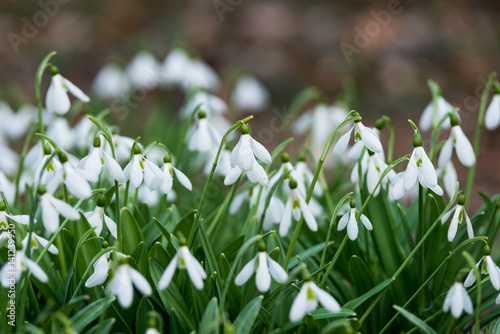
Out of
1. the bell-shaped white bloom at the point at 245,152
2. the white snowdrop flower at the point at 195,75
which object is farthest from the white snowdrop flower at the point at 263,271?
the white snowdrop flower at the point at 195,75

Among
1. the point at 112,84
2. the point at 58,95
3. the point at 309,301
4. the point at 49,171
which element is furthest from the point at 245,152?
the point at 112,84

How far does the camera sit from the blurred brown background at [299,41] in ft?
18.7

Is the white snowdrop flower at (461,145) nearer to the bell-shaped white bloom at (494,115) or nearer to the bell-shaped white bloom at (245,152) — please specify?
the bell-shaped white bloom at (494,115)

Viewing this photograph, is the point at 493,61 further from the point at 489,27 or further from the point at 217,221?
the point at 217,221

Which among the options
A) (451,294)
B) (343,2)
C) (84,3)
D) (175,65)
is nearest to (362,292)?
(451,294)

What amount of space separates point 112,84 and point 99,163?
2362mm

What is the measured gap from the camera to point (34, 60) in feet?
21.1

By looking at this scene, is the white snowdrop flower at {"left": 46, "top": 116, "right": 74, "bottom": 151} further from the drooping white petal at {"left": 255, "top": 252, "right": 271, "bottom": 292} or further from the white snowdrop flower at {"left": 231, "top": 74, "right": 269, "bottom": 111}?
the drooping white petal at {"left": 255, "top": 252, "right": 271, "bottom": 292}

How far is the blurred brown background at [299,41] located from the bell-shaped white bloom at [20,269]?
166 inches

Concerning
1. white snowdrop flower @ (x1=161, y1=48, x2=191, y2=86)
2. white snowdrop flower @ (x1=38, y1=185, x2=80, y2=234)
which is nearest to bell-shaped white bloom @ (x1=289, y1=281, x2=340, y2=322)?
white snowdrop flower @ (x1=38, y1=185, x2=80, y2=234)

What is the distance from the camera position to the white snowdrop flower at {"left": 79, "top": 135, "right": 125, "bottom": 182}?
1.56 metres

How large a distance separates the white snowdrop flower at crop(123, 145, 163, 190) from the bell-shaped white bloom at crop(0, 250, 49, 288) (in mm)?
331

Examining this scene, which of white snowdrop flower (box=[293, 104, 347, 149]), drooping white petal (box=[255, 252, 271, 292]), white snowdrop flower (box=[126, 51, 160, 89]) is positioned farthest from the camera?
white snowdrop flower (box=[126, 51, 160, 89])

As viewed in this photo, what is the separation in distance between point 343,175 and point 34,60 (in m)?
4.62
